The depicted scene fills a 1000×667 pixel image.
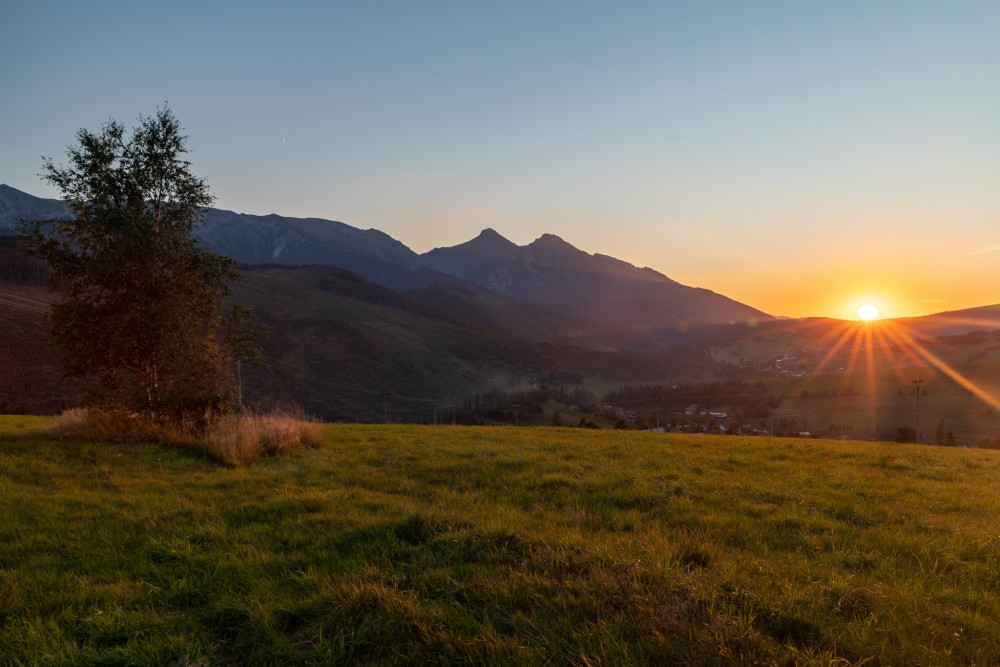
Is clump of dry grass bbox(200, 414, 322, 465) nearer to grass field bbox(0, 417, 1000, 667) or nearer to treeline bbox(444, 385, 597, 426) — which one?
grass field bbox(0, 417, 1000, 667)

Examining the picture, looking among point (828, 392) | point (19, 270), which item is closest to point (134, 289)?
point (828, 392)

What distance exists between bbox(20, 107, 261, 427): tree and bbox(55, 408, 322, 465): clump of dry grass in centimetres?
59

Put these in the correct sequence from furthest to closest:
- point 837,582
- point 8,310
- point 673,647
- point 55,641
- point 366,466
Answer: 1. point 8,310
2. point 366,466
3. point 837,582
4. point 55,641
5. point 673,647

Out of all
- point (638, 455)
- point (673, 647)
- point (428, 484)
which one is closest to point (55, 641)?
point (673, 647)

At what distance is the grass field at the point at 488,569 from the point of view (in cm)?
365

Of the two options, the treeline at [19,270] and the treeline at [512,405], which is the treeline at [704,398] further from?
the treeline at [19,270]

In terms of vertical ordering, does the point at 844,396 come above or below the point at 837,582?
below

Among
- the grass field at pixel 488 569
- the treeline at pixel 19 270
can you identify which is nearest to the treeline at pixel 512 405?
the grass field at pixel 488 569

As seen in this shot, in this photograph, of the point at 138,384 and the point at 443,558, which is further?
the point at 138,384

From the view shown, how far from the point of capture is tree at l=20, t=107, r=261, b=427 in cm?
1422

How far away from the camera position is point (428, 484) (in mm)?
9297

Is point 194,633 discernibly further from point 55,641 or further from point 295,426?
point 295,426

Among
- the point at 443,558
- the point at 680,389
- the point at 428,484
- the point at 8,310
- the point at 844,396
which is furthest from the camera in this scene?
the point at 680,389

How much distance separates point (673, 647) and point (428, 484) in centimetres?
659
